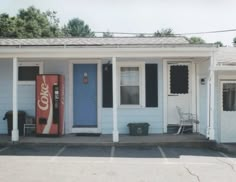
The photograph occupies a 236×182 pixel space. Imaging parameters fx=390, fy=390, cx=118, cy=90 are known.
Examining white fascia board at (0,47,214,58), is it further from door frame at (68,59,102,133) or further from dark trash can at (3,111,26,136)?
dark trash can at (3,111,26,136)

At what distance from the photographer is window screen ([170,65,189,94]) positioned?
44.6ft

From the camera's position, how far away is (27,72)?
13656mm

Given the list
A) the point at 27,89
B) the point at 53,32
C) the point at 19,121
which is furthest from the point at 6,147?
the point at 53,32

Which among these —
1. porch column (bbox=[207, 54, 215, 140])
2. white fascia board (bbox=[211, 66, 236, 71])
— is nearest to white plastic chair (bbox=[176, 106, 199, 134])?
porch column (bbox=[207, 54, 215, 140])

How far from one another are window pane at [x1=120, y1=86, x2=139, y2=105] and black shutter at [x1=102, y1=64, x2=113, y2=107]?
1.43 feet

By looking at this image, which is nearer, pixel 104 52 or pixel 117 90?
pixel 104 52

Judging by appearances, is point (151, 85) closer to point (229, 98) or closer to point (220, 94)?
point (220, 94)

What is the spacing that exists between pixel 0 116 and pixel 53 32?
31754 millimetres

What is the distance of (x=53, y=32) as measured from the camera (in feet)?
146

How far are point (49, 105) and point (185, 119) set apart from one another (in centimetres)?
468

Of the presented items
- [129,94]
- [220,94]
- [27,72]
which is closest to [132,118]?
[129,94]

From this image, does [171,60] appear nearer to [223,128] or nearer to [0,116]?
[223,128]
